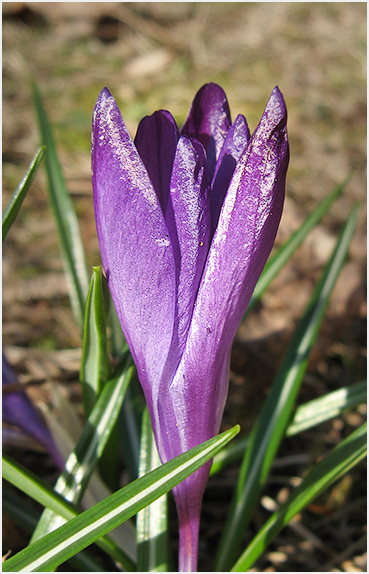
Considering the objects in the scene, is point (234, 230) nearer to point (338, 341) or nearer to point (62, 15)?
point (338, 341)

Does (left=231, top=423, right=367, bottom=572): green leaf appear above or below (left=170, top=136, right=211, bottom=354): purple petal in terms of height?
below

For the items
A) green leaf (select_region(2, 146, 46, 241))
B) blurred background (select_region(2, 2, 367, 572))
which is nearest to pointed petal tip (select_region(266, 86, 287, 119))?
green leaf (select_region(2, 146, 46, 241))

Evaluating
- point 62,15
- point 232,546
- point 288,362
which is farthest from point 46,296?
point 62,15

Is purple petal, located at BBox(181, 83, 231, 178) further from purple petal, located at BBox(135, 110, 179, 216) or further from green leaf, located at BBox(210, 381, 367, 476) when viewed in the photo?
green leaf, located at BBox(210, 381, 367, 476)

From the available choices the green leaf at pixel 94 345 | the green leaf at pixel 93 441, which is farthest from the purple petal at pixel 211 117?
the green leaf at pixel 93 441

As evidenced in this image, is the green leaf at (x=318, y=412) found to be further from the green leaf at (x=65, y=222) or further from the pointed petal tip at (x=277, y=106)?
the pointed petal tip at (x=277, y=106)

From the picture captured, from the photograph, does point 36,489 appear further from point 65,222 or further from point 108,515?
point 65,222

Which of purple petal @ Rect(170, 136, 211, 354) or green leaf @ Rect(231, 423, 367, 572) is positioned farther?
green leaf @ Rect(231, 423, 367, 572)
